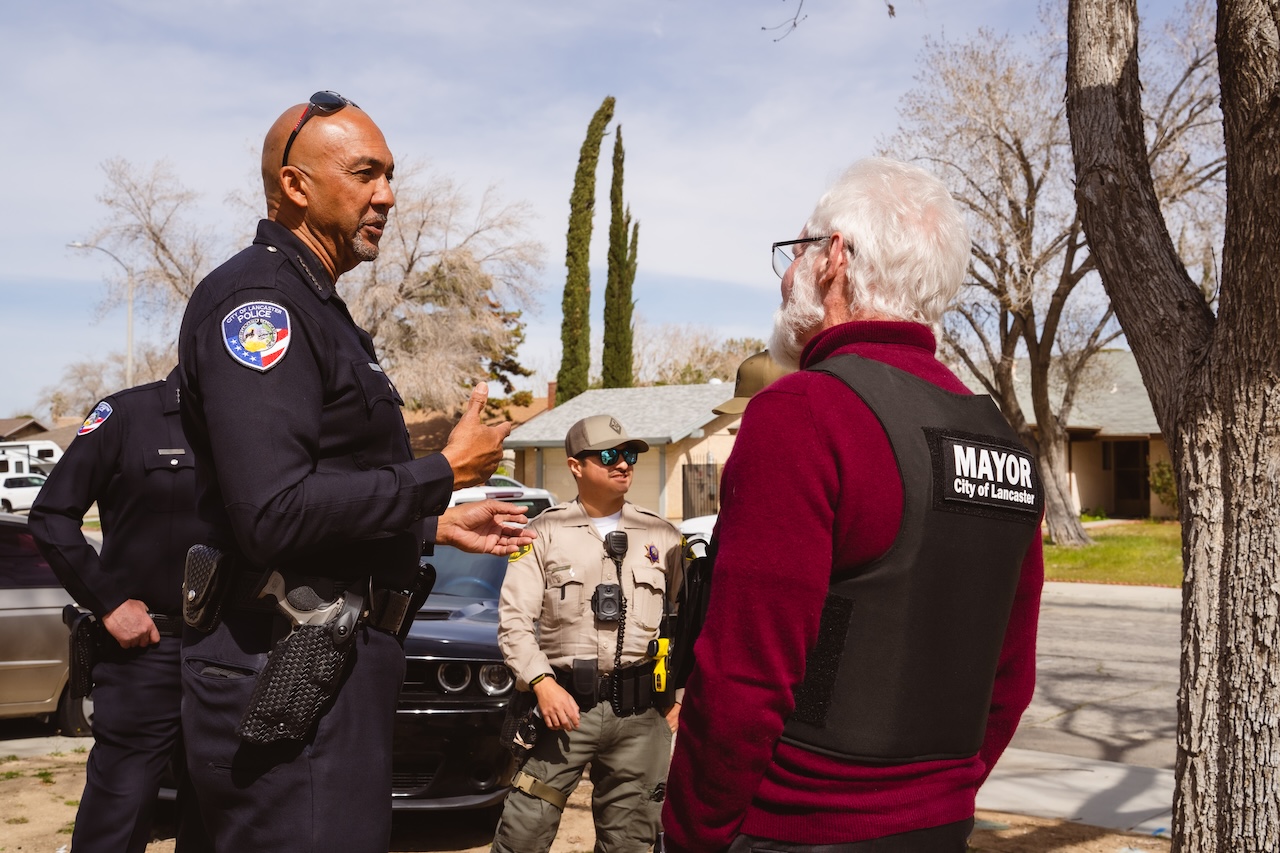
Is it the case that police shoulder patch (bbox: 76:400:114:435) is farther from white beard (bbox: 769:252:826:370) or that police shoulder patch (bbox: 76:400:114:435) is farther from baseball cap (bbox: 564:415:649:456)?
white beard (bbox: 769:252:826:370)

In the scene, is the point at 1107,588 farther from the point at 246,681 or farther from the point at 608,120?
the point at 608,120

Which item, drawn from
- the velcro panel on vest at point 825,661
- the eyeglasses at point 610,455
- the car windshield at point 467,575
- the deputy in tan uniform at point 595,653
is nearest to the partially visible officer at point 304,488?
the velcro panel on vest at point 825,661

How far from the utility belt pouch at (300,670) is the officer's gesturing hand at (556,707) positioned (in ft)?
5.89

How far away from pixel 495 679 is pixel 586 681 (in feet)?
4.70

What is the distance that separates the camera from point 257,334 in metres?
2.07

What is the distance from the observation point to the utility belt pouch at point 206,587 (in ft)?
7.02

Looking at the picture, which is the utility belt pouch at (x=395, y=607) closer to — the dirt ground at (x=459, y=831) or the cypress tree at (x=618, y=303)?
the dirt ground at (x=459, y=831)

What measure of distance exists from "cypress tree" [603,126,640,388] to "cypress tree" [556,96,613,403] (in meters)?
1.01

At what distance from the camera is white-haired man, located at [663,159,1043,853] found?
180 cm

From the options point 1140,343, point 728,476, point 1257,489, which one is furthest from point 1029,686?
point 1140,343

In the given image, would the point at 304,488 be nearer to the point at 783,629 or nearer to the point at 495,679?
the point at 783,629

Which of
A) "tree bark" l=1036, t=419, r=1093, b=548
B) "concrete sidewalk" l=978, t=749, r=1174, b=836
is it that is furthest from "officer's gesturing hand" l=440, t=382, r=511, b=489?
"tree bark" l=1036, t=419, r=1093, b=548

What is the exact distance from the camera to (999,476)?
6.53ft

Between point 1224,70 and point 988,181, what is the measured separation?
1847cm
